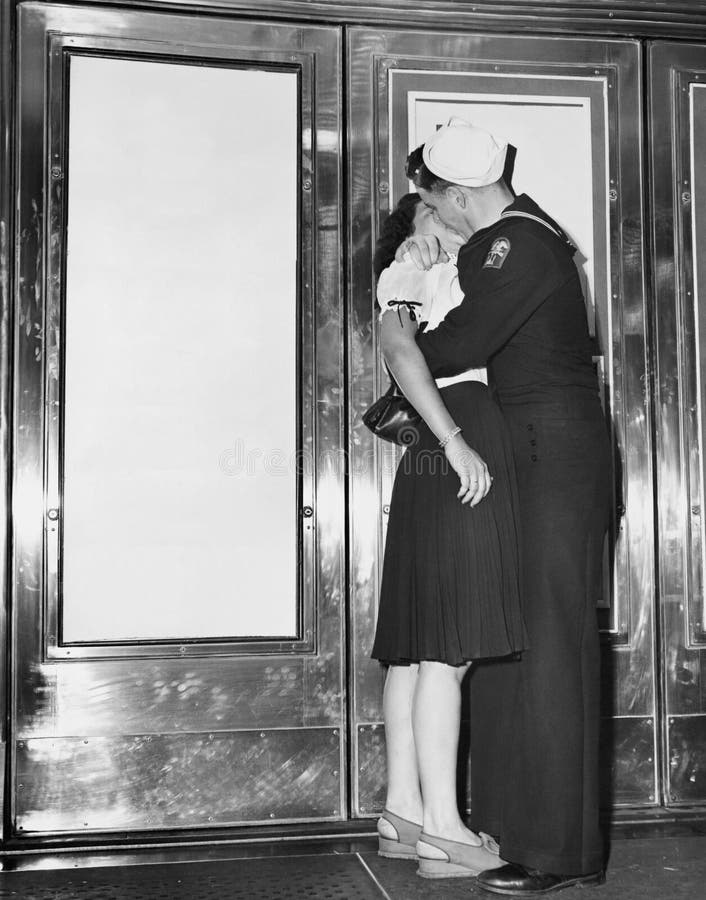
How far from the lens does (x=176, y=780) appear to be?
103 inches

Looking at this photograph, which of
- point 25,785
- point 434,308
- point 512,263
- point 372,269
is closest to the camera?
point 512,263

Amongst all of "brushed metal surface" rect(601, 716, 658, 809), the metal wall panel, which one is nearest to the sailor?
"brushed metal surface" rect(601, 716, 658, 809)

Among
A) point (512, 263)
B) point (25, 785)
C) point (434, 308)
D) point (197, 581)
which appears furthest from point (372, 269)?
point (25, 785)

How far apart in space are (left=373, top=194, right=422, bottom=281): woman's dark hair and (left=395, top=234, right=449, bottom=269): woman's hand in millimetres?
126

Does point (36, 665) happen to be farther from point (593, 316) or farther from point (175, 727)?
point (593, 316)

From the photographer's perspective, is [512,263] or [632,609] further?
[632,609]

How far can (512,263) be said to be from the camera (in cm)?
211

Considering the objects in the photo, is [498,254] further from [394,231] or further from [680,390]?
[680,390]

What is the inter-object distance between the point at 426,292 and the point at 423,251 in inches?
4.6

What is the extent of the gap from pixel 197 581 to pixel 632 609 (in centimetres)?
118

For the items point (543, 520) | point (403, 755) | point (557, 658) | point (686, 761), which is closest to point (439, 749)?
point (403, 755)

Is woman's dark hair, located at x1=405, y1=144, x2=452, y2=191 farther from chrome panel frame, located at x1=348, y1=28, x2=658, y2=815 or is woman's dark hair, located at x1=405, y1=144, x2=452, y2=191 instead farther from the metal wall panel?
the metal wall panel

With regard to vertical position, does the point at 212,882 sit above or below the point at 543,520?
below

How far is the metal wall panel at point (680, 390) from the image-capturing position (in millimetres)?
2830
